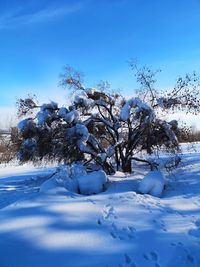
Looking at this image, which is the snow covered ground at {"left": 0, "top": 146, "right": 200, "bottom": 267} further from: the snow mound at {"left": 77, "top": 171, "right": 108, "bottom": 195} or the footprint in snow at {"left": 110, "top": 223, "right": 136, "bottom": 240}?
the snow mound at {"left": 77, "top": 171, "right": 108, "bottom": 195}

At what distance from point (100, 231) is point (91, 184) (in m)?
4.38

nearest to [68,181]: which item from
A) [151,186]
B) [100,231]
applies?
A: [151,186]

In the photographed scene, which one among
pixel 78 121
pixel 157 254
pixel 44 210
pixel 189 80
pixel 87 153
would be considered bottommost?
pixel 157 254

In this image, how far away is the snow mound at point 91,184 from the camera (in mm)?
11180

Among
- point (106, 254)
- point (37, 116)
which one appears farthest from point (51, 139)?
point (106, 254)

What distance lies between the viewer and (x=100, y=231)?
6.88 m

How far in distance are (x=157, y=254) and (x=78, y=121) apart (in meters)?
8.00

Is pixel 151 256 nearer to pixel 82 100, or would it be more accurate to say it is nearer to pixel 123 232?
pixel 123 232

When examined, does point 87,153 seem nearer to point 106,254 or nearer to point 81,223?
point 81,223

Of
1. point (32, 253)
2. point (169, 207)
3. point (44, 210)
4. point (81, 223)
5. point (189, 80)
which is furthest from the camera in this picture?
point (189, 80)

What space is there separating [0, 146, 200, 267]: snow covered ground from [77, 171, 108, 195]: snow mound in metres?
1.24

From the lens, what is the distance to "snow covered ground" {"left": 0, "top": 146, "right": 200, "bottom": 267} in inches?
229

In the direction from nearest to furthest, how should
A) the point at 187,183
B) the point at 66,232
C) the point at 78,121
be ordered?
1. the point at 66,232
2. the point at 187,183
3. the point at 78,121

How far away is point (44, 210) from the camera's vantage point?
7.81 meters
